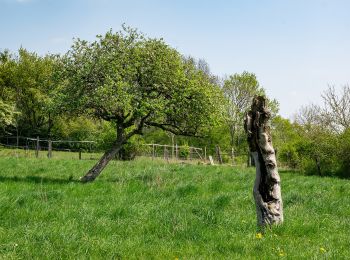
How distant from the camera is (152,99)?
17625 millimetres

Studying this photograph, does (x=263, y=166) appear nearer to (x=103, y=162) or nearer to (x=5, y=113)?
(x=103, y=162)

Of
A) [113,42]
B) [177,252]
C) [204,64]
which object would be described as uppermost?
[204,64]

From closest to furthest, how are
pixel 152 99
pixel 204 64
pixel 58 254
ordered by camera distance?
1. pixel 58 254
2. pixel 152 99
3. pixel 204 64

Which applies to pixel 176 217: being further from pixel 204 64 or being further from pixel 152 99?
pixel 204 64

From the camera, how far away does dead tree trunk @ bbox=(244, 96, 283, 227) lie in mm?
8055

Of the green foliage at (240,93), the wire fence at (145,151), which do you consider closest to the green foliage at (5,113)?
the wire fence at (145,151)

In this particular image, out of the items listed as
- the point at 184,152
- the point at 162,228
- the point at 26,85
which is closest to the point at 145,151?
the point at 184,152

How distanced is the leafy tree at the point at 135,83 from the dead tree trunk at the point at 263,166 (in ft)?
29.8

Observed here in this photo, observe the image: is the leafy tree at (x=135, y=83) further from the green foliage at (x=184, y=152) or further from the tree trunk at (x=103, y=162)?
the green foliage at (x=184, y=152)

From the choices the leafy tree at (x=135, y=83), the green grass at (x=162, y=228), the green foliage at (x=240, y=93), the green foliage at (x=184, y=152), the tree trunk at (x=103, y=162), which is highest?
the green foliage at (x=240, y=93)

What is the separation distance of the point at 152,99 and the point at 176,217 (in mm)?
9674

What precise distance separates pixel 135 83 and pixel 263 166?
11089 millimetres

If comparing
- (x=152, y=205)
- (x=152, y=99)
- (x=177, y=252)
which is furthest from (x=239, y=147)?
(x=177, y=252)

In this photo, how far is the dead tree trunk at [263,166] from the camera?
26.4 ft
